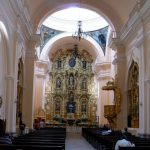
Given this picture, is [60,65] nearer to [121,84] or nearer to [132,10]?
[121,84]

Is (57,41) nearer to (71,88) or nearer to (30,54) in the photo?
(71,88)

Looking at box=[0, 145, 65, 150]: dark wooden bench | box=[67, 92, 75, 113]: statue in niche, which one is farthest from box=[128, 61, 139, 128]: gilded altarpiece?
box=[67, 92, 75, 113]: statue in niche

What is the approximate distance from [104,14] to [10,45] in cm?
780

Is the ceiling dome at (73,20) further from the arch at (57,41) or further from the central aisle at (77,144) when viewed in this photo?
the central aisle at (77,144)

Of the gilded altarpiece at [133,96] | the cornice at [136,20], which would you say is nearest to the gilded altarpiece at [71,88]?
the gilded altarpiece at [133,96]

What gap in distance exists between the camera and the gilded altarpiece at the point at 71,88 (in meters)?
31.9

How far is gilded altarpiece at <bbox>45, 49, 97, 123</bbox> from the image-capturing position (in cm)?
3192

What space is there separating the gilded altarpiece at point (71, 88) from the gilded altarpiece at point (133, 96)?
13432 millimetres

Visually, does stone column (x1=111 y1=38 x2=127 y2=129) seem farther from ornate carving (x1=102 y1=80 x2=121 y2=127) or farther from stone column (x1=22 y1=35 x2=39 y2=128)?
stone column (x1=22 y1=35 x2=39 y2=128)

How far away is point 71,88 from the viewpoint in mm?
32500

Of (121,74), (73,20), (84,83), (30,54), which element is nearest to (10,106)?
(30,54)

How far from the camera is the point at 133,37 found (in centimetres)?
1725

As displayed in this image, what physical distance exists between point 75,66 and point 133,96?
16.0 metres

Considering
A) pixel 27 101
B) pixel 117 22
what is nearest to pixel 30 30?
pixel 27 101
